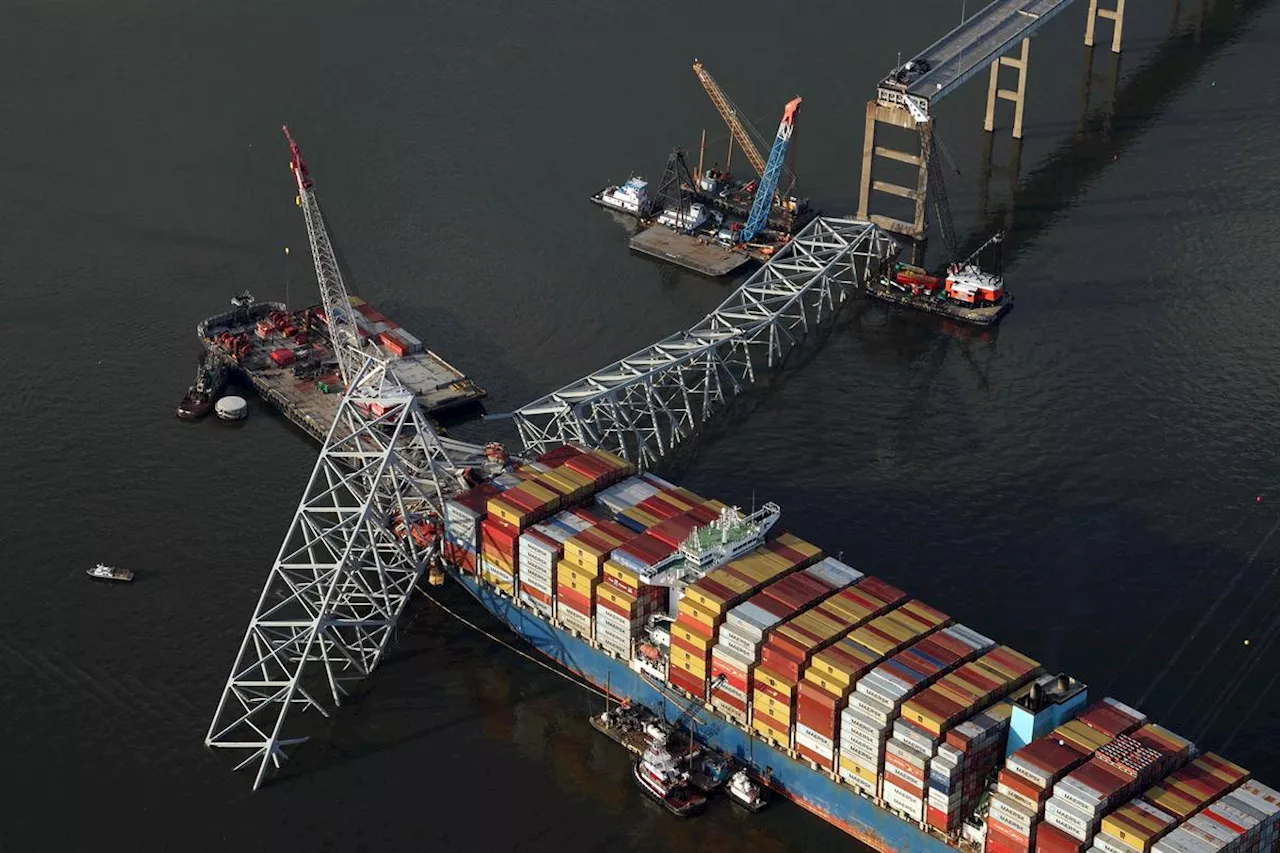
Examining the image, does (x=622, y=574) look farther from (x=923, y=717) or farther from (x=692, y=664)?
(x=923, y=717)

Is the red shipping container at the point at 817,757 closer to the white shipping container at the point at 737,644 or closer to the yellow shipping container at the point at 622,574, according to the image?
the white shipping container at the point at 737,644

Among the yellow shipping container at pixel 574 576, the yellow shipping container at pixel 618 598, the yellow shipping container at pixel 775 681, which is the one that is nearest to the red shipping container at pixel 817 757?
the yellow shipping container at pixel 775 681

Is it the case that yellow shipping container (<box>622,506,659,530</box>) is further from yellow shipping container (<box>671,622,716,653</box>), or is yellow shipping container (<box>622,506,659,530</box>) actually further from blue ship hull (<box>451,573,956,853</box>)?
yellow shipping container (<box>671,622,716,653</box>)

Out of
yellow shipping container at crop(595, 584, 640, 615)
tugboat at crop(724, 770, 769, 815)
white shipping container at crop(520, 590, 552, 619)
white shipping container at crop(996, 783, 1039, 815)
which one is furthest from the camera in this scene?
white shipping container at crop(520, 590, 552, 619)

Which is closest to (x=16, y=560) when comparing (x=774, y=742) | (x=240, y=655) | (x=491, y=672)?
(x=240, y=655)

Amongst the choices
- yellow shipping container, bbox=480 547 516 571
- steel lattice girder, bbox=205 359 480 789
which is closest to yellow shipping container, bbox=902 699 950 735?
yellow shipping container, bbox=480 547 516 571

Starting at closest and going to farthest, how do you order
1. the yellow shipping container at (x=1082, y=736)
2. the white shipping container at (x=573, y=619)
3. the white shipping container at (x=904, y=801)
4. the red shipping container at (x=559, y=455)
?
the yellow shipping container at (x=1082, y=736) < the white shipping container at (x=904, y=801) < the white shipping container at (x=573, y=619) < the red shipping container at (x=559, y=455)

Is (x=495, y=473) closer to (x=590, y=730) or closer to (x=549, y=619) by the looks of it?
(x=549, y=619)
